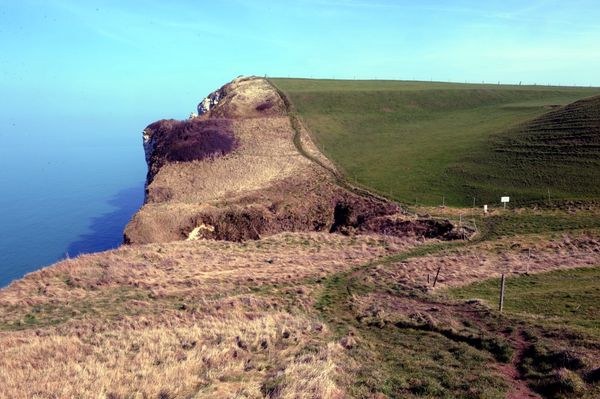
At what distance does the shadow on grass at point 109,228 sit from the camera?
86.1m

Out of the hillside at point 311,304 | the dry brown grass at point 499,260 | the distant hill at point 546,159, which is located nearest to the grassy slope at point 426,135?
the distant hill at point 546,159

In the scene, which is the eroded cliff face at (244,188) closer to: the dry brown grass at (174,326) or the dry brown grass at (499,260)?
the dry brown grass at (499,260)

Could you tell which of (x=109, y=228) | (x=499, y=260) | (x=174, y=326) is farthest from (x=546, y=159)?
(x=109, y=228)

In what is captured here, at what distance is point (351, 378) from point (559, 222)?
34669 millimetres

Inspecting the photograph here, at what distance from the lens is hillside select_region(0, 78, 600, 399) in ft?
44.9

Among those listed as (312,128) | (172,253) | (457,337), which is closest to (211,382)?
(457,337)

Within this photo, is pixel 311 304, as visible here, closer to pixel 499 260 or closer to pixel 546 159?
pixel 499 260

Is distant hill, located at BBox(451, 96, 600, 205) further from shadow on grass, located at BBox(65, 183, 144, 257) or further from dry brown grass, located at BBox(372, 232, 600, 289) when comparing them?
shadow on grass, located at BBox(65, 183, 144, 257)

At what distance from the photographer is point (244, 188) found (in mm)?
52938

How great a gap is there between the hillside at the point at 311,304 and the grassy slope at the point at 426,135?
5.54m

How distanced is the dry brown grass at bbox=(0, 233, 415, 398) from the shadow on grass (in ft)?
105

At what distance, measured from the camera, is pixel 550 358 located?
48.6 ft

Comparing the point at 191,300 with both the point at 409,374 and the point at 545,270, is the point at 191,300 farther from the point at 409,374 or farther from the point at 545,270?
the point at 545,270

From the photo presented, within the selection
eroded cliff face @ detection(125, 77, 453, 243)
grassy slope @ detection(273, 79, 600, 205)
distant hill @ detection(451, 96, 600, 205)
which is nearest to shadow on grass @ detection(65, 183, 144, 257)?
eroded cliff face @ detection(125, 77, 453, 243)
